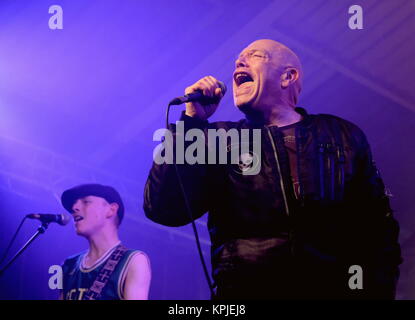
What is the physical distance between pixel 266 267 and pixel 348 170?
0.48 metres

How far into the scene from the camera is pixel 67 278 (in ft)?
6.67

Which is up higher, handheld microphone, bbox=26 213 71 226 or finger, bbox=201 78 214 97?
finger, bbox=201 78 214 97

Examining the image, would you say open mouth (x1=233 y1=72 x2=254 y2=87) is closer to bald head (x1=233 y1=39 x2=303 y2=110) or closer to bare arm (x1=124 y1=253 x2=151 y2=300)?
bald head (x1=233 y1=39 x2=303 y2=110)

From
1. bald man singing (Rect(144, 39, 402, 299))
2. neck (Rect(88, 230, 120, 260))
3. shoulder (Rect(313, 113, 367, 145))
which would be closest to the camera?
bald man singing (Rect(144, 39, 402, 299))

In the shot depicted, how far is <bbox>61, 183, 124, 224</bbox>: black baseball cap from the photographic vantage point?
2.12m

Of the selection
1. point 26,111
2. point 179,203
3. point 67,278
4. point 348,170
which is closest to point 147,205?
point 179,203

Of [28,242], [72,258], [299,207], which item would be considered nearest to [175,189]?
[299,207]

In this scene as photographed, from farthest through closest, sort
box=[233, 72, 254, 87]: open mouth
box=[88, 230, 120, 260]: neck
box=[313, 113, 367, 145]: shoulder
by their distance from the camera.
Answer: box=[88, 230, 120, 260]: neck, box=[233, 72, 254, 87]: open mouth, box=[313, 113, 367, 145]: shoulder

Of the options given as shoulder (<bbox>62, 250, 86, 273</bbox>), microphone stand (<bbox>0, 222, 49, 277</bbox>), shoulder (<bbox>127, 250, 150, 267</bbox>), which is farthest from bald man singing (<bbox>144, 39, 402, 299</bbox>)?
microphone stand (<bbox>0, 222, 49, 277</bbox>)

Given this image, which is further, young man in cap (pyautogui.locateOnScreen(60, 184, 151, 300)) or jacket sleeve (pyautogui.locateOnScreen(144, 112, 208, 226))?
young man in cap (pyautogui.locateOnScreen(60, 184, 151, 300))

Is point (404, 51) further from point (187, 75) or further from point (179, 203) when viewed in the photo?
point (179, 203)

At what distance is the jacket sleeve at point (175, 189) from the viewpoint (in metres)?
1.70

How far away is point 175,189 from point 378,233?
0.75 meters

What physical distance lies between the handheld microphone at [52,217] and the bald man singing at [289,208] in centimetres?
58
